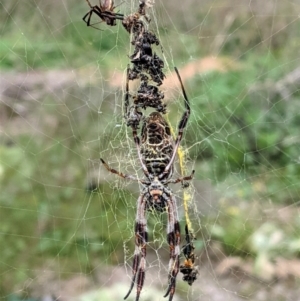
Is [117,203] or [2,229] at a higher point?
[117,203]

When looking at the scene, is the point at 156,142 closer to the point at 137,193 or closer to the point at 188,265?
the point at 188,265

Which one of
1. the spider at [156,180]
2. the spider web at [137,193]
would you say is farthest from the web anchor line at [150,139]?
the spider web at [137,193]

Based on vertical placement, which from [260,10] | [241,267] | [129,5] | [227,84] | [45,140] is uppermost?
[260,10]

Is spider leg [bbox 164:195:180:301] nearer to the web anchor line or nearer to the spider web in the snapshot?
the web anchor line

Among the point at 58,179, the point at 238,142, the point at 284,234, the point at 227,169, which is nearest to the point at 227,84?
the point at 238,142

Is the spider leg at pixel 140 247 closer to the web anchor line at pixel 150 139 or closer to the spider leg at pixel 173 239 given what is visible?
the web anchor line at pixel 150 139

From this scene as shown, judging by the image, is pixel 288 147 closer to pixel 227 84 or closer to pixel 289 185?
pixel 289 185

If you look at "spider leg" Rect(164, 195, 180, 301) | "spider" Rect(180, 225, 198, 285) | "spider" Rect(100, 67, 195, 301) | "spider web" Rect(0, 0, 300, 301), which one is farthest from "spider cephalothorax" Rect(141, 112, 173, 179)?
"spider web" Rect(0, 0, 300, 301)
